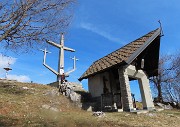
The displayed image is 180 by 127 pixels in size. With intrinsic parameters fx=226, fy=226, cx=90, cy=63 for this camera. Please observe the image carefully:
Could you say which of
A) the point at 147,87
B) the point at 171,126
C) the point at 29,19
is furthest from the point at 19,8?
the point at 147,87

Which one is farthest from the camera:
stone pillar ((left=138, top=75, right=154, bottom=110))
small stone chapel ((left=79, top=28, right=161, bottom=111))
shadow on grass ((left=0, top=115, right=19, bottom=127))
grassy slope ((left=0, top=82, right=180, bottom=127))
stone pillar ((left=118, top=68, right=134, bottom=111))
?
stone pillar ((left=138, top=75, right=154, bottom=110))

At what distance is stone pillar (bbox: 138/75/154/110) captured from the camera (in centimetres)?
1942

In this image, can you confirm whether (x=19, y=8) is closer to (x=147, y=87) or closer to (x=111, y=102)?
(x=111, y=102)

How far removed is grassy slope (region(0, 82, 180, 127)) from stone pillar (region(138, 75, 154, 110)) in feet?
13.9

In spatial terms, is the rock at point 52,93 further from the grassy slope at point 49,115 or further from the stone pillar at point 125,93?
the stone pillar at point 125,93

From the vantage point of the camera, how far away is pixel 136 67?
20281mm

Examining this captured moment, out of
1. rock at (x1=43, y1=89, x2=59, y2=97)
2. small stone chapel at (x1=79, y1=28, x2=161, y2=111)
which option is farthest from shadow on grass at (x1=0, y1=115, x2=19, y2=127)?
small stone chapel at (x1=79, y1=28, x2=161, y2=111)

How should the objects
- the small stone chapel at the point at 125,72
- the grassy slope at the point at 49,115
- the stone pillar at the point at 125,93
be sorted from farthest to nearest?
the small stone chapel at the point at 125,72, the stone pillar at the point at 125,93, the grassy slope at the point at 49,115

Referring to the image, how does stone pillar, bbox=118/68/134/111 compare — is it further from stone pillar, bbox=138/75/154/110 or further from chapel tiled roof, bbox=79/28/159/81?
stone pillar, bbox=138/75/154/110

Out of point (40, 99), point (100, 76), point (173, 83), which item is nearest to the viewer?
point (40, 99)

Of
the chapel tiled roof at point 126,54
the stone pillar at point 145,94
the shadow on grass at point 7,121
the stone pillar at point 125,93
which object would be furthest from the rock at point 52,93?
the stone pillar at point 145,94

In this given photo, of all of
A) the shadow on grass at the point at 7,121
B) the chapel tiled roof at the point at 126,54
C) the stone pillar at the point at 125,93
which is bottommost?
the shadow on grass at the point at 7,121

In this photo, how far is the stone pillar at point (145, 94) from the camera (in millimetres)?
19422

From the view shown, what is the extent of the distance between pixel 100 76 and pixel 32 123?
10.5 metres
